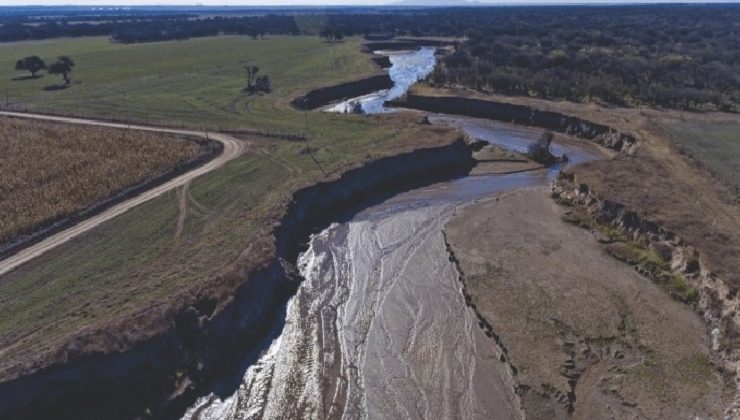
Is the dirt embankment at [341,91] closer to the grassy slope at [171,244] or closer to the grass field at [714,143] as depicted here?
the grassy slope at [171,244]

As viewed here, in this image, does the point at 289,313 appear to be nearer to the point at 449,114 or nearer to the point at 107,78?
the point at 449,114

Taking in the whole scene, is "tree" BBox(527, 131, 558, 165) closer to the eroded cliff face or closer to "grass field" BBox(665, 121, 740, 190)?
the eroded cliff face

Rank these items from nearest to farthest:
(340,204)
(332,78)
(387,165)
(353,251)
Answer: (353,251) < (340,204) < (387,165) < (332,78)

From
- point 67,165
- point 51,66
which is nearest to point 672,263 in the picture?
point 67,165

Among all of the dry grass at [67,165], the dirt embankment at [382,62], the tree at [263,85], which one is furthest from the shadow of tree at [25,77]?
the dirt embankment at [382,62]

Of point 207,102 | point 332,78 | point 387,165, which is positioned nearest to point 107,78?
point 207,102

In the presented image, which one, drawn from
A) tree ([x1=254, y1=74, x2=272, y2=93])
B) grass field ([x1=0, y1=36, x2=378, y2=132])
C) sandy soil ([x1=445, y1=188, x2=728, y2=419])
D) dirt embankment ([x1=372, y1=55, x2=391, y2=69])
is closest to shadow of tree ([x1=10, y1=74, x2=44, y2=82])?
grass field ([x1=0, y1=36, x2=378, y2=132])
